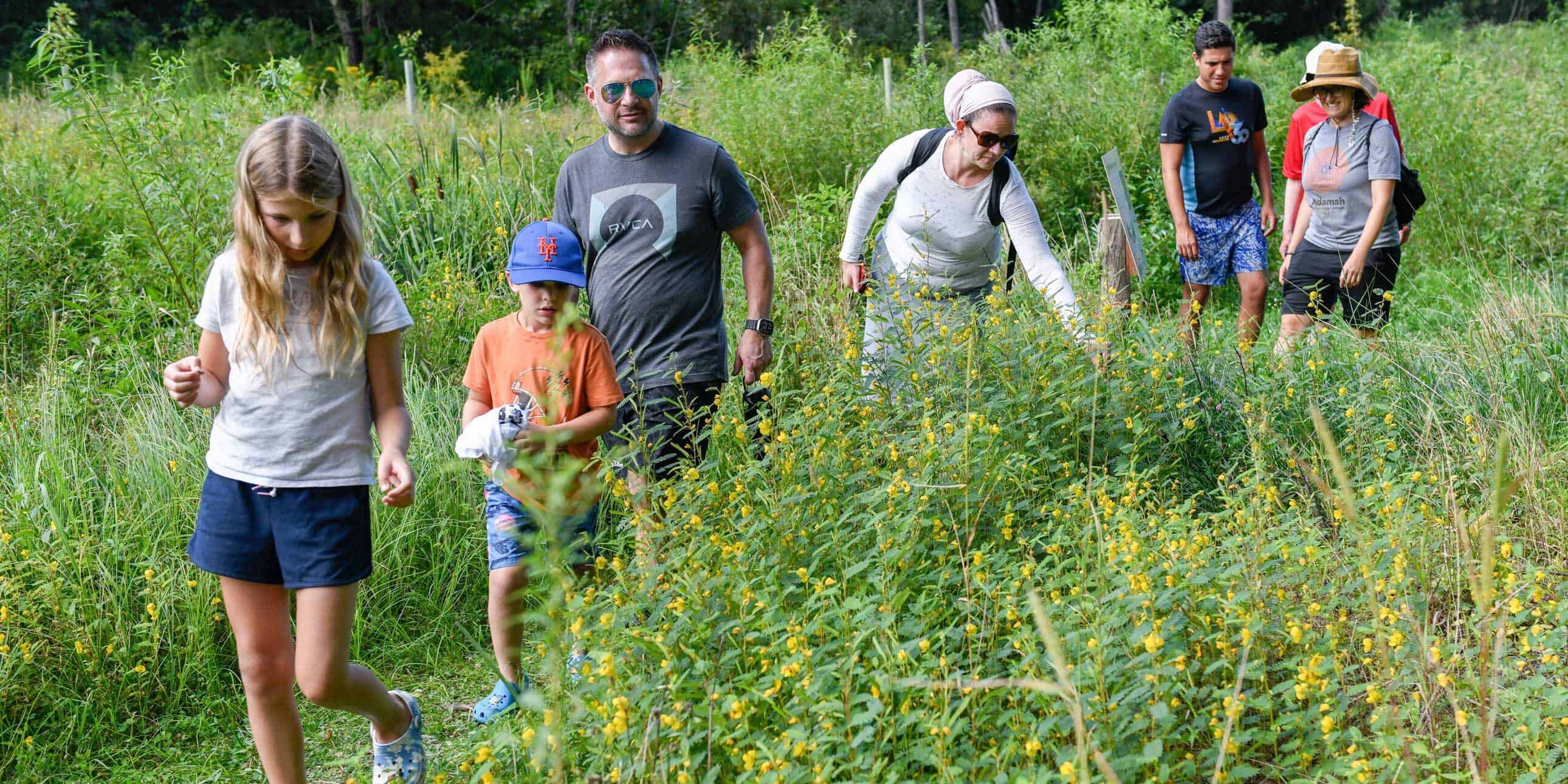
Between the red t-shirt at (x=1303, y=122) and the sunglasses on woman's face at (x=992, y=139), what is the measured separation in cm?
246

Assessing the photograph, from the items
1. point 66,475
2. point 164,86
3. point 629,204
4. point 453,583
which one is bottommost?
point 453,583

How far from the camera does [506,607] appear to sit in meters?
3.65

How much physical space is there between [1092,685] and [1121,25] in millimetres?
13351

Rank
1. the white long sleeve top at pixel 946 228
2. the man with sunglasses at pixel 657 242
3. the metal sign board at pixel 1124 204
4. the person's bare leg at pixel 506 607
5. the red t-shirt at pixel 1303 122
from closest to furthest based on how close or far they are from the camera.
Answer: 1. the person's bare leg at pixel 506 607
2. the man with sunglasses at pixel 657 242
3. the white long sleeve top at pixel 946 228
4. the metal sign board at pixel 1124 204
5. the red t-shirt at pixel 1303 122

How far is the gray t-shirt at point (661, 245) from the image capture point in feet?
13.4

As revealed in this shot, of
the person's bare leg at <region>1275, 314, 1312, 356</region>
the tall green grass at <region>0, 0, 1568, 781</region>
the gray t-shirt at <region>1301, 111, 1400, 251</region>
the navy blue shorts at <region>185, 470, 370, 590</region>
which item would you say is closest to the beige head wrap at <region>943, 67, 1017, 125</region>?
the tall green grass at <region>0, 0, 1568, 781</region>

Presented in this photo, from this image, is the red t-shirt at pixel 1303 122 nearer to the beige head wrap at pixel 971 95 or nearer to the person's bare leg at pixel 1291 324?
the person's bare leg at pixel 1291 324

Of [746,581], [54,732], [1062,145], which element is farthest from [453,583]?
[1062,145]

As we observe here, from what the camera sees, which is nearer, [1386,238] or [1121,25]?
[1386,238]

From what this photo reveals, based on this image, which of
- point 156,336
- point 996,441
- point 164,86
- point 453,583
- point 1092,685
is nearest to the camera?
point 1092,685

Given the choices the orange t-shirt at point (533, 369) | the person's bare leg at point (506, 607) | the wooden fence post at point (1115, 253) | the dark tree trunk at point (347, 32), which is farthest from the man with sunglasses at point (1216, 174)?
the dark tree trunk at point (347, 32)

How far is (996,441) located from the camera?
3.77 metres

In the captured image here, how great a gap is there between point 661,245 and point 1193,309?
230 centimetres

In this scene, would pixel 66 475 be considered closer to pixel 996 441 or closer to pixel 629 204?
pixel 629 204
